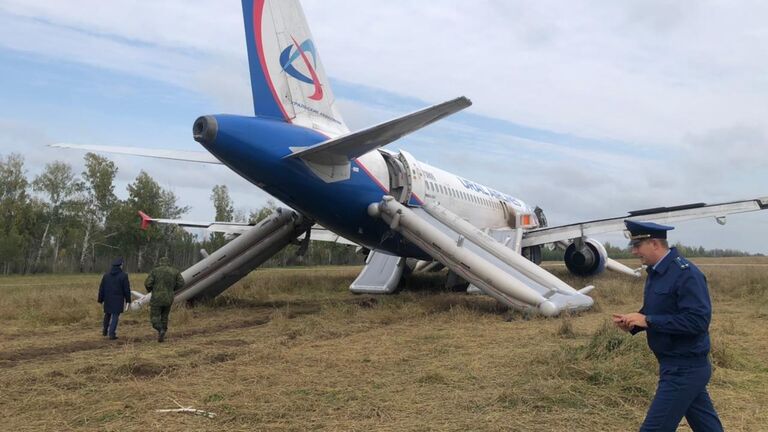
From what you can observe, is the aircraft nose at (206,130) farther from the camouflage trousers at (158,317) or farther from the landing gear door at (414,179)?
the landing gear door at (414,179)

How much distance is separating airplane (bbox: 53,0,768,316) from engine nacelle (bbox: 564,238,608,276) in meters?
4.91

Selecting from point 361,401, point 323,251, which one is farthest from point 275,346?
point 323,251

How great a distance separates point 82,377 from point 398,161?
32.7 ft

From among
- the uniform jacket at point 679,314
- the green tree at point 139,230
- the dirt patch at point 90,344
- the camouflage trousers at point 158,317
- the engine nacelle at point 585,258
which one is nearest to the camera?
the uniform jacket at point 679,314

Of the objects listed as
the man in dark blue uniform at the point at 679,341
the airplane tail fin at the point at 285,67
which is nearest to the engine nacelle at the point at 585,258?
the airplane tail fin at the point at 285,67

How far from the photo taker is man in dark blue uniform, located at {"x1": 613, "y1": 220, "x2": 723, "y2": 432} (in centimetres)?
360

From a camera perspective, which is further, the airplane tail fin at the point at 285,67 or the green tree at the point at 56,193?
the green tree at the point at 56,193

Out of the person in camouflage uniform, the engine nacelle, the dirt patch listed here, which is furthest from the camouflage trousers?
the engine nacelle

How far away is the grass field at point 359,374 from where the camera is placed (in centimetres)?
508

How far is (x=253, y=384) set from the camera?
6.33 m

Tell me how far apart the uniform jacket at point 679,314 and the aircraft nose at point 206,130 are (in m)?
8.33

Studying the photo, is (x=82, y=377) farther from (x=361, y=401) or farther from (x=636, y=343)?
(x=636, y=343)

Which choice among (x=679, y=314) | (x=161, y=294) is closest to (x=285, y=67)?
(x=161, y=294)

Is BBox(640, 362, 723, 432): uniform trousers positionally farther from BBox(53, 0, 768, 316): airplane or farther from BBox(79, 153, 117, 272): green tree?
BBox(79, 153, 117, 272): green tree
